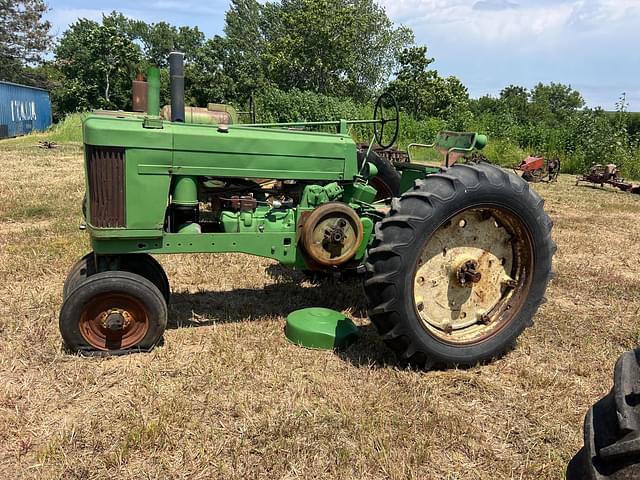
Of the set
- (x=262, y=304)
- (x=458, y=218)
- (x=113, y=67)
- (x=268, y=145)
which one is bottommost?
(x=262, y=304)

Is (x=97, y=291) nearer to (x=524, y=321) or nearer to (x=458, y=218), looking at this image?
(x=458, y=218)

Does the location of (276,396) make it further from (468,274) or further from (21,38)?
(21,38)

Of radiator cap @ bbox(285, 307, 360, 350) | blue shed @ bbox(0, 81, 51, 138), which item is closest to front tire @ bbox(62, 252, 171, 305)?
radiator cap @ bbox(285, 307, 360, 350)

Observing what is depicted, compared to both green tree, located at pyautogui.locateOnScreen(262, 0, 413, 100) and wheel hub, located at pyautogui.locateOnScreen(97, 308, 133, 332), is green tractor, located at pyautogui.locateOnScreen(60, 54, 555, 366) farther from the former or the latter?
green tree, located at pyautogui.locateOnScreen(262, 0, 413, 100)

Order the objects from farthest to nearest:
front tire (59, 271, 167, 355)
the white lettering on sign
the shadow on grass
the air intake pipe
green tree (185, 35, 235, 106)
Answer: green tree (185, 35, 235, 106) < the white lettering on sign < the air intake pipe < the shadow on grass < front tire (59, 271, 167, 355)

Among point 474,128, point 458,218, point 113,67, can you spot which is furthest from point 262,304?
point 113,67

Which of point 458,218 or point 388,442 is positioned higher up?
point 458,218

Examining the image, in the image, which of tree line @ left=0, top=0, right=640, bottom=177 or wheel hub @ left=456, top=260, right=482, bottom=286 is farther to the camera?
tree line @ left=0, top=0, right=640, bottom=177

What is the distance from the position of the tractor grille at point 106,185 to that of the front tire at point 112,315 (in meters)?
0.35

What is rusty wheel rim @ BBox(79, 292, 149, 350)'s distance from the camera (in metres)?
3.27

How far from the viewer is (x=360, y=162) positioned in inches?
186

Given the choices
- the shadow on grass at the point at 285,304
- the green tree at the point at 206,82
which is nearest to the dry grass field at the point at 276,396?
the shadow on grass at the point at 285,304

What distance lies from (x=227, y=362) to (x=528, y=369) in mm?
1907

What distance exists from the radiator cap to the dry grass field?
0.09 m
